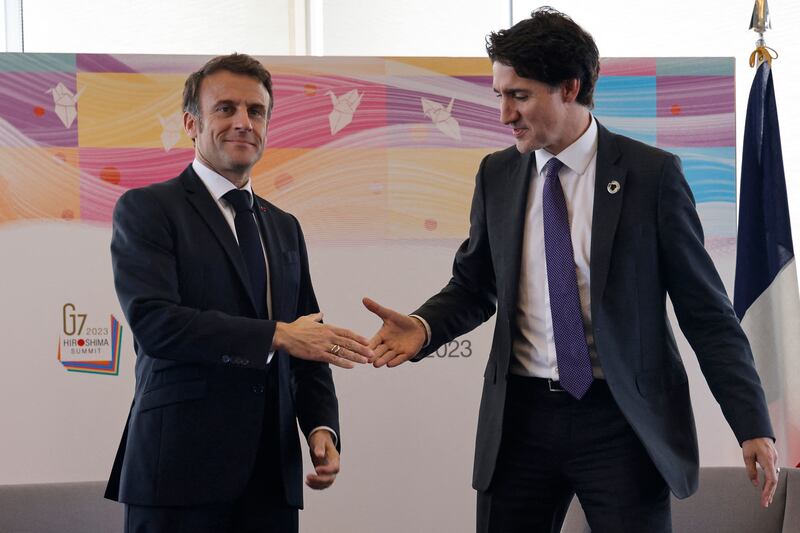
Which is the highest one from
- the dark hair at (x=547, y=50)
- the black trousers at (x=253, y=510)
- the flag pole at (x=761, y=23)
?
the flag pole at (x=761, y=23)

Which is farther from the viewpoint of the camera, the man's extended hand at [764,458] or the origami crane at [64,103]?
the origami crane at [64,103]

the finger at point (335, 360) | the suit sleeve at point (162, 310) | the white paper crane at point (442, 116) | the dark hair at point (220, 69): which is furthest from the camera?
the white paper crane at point (442, 116)

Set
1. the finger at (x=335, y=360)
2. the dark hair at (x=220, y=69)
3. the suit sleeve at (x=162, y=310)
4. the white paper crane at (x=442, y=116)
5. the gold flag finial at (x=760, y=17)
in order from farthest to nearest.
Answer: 1. the white paper crane at (x=442, y=116)
2. the gold flag finial at (x=760, y=17)
3. the dark hair at (x=220, y=69)
4. the finger at (x=335, y=360)
5. the suit sleeve at (x=162, y=310)

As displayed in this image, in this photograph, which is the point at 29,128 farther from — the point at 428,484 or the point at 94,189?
the point at 428,484

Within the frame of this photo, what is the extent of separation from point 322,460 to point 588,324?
29.4 inches

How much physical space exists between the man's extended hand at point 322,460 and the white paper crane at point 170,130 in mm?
2050

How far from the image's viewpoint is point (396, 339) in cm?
247

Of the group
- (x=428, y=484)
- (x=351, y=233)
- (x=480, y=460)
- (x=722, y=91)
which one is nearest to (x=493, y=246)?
(x=480, y=460)

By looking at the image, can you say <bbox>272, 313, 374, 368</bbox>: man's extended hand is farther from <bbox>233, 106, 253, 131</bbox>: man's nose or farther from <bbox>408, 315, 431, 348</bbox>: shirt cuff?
<bbox>233, 106, 253, 131</bbox>: man's nose

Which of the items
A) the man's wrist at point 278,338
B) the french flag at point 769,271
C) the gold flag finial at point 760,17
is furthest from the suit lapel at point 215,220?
the gold flag finial at point 760,17

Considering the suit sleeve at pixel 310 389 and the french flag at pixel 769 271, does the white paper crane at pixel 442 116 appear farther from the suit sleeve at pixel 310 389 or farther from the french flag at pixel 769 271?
the suit sleeve at pixel 310 389

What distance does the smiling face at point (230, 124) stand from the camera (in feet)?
7.74

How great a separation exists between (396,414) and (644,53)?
257cm

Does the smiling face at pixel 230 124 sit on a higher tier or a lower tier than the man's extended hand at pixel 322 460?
higher
